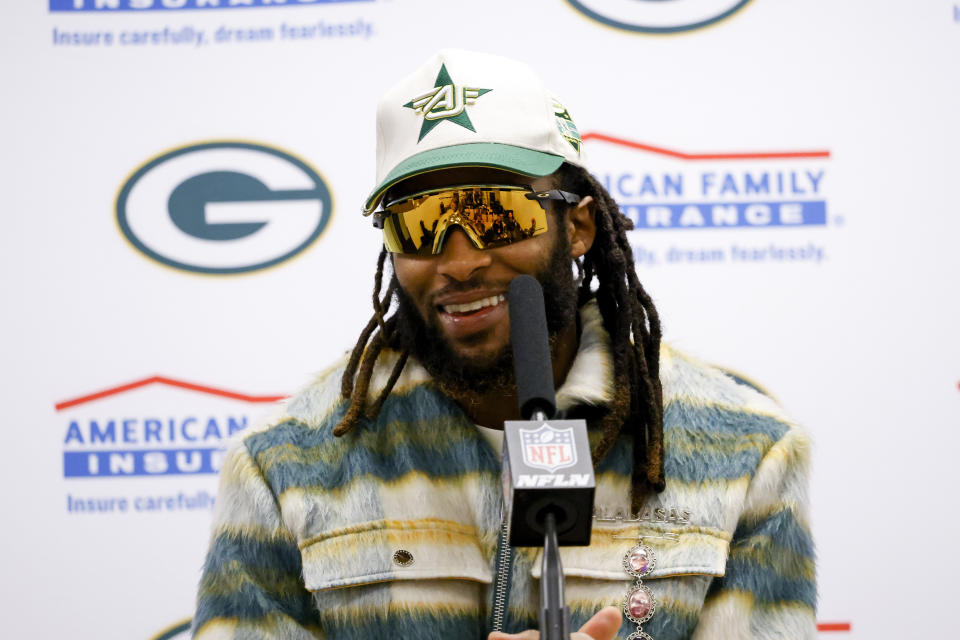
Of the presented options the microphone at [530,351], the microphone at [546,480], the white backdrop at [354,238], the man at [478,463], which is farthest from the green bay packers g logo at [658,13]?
the microphone at [546,480]

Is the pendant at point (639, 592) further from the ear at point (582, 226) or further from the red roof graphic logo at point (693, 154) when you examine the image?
the red roof graphic logo at point (693, 154)

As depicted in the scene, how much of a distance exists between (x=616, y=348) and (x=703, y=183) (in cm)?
65

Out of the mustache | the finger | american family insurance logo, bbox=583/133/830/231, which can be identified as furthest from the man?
american family insurance logo, bbox=583/133/830/231

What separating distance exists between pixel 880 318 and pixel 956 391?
0.64 feet

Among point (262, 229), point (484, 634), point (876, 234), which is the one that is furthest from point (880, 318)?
point (262, 229)

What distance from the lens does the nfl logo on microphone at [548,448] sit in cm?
84

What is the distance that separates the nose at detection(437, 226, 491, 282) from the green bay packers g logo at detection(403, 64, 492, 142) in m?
0.15

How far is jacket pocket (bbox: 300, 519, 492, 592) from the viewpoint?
1.46m

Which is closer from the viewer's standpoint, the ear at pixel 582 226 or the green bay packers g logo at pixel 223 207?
the ear at pixel 582 226

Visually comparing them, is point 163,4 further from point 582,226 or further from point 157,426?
point 582,226

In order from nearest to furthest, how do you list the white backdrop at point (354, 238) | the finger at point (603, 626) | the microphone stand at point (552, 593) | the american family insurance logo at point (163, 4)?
the microphone stand at point (552, 593)
the finger at point (603, 626)
the white backdrop at point (354, 238)
the american family insurance logo at point (163, 4)

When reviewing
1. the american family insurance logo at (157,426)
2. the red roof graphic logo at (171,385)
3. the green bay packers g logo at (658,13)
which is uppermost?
the green bay packers g logo at (658,13)

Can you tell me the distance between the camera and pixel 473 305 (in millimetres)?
1484

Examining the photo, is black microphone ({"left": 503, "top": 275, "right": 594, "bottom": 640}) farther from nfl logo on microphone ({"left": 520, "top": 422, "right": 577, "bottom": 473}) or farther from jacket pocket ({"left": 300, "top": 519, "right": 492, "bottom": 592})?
jacket pocket ({"left": 300, "top": 519, "right": 492, "bottom": 592})
